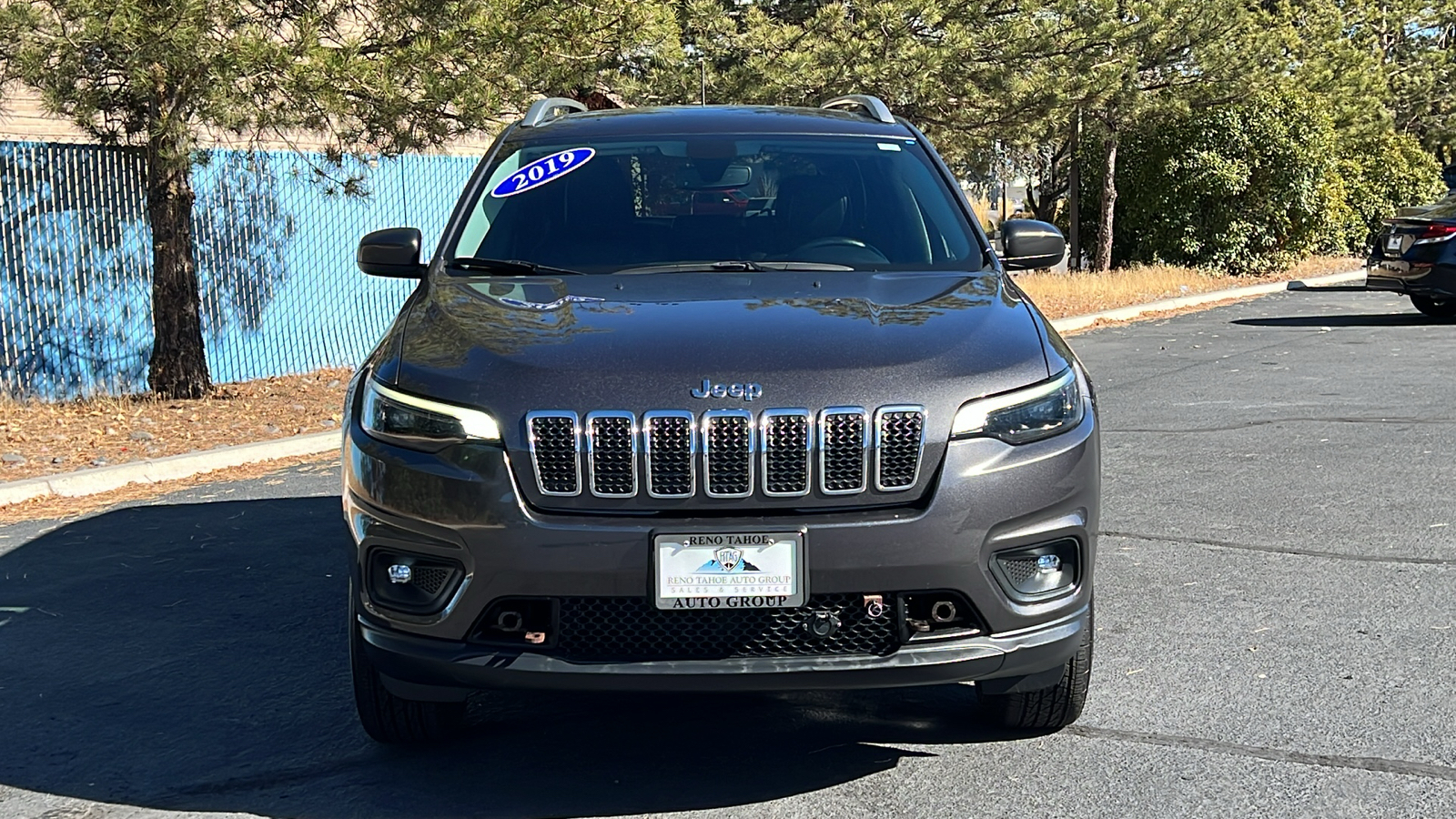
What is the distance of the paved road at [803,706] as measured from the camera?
407cm

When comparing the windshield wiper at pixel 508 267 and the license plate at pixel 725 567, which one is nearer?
Result: the license plate at pixel 725 567

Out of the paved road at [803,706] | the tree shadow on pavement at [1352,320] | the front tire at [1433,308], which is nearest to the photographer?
the paved road at [803,706]

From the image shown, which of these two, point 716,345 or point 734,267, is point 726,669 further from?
point 734,267

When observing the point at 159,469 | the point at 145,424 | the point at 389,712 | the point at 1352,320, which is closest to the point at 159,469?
the point at 159,469

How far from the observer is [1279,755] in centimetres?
426

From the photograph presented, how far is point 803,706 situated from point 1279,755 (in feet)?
4.29

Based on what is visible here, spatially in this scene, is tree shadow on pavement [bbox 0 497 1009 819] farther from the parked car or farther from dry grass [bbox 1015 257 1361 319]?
dry grass [bbox 1015 257 1361 319]

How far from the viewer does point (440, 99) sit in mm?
10781

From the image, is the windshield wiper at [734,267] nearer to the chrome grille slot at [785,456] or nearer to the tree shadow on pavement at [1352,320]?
the chrome grille slot at [785,456]

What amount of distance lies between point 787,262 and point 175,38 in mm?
5847

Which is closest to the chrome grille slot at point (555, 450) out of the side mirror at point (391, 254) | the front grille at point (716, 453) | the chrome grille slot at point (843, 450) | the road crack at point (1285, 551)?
the front grille at point (716, 453)

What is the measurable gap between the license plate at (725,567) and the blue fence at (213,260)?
8.88m

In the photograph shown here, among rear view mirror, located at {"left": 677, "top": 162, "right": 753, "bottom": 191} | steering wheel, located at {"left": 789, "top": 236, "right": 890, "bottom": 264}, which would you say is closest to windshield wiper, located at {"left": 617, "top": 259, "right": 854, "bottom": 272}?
steering wheel, located at {"left": 789, "top": 236, "right": 890, "bottom": 264}

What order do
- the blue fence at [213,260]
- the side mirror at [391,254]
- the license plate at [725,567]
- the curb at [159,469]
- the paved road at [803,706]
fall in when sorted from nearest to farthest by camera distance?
the license plate at [725,567]
the paved road at [803,706]
the side mirror at [391,254]
the curb at [159,469]
the blue fence at [213,260]
